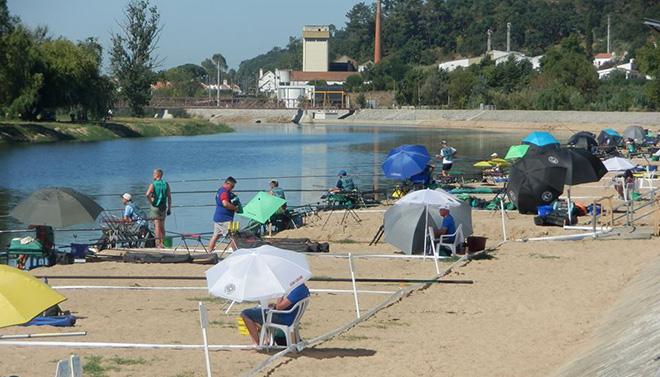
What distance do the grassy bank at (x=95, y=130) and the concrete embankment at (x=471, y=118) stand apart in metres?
27.6

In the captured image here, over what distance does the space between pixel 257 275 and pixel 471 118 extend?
98.2 m

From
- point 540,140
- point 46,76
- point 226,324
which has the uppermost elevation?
point 46,76

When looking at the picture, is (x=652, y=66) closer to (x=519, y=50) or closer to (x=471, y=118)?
(x=471, y=118)

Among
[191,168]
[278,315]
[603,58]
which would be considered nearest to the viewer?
[278,315]

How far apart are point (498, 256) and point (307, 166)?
30493 millimetres

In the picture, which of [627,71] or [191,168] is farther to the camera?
[627,71]

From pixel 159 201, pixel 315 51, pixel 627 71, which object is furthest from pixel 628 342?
pixel 315 51

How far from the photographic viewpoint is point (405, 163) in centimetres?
2447

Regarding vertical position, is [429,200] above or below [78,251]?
above

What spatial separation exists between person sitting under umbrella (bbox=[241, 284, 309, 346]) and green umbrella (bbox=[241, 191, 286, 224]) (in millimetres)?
8221

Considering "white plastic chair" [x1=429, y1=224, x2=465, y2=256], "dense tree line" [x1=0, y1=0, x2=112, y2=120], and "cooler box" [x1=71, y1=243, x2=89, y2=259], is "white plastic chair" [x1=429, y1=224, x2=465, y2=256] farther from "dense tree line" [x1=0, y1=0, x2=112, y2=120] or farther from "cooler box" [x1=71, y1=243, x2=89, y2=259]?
"dense tree line" [x1=0, y1=0, x2=112, y2=120]

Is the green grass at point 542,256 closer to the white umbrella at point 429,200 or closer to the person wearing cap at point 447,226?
the person wearing cap at point 447,226

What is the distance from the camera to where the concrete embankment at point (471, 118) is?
83938mm

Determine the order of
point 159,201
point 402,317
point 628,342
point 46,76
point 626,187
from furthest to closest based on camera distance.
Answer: point 46,76, point 626,187, point 159,201, point 402,317, point 628,342
